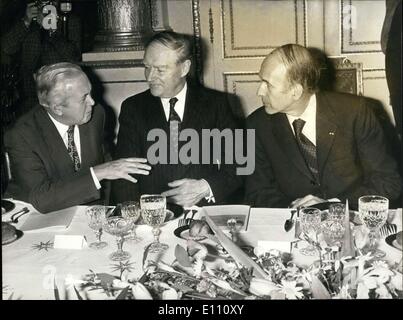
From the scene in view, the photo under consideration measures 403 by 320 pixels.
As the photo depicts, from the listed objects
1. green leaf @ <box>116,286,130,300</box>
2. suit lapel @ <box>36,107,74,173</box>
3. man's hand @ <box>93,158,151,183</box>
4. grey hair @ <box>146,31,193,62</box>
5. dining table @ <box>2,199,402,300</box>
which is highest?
grey hair @ <box>146,31,193,62</box>

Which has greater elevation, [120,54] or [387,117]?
[120,54]

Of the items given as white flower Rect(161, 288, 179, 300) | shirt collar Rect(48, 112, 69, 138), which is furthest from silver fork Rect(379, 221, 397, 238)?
shirt collar Rect(48, 112, 69, 138)

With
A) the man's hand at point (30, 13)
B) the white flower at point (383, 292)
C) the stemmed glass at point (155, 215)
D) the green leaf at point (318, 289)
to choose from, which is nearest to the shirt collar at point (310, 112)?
the stemmed glass at point (155, 215)

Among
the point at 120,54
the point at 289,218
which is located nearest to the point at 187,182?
the point at 289,218

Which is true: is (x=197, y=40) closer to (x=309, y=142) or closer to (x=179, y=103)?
(x=179, y=103)

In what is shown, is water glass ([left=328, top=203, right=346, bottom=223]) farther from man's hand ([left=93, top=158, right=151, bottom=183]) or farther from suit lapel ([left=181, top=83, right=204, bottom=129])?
suit lapel ([left=181, top=83, right=204, bottom=129])

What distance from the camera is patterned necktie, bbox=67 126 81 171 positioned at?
2344 millimetres

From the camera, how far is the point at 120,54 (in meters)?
3.36

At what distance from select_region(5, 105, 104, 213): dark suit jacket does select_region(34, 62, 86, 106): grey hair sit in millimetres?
73

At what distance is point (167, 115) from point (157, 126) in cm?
7

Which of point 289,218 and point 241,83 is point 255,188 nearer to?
point 289,218

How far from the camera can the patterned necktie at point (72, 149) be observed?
7.69 ft

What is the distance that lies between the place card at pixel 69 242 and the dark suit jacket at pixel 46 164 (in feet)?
1.13
